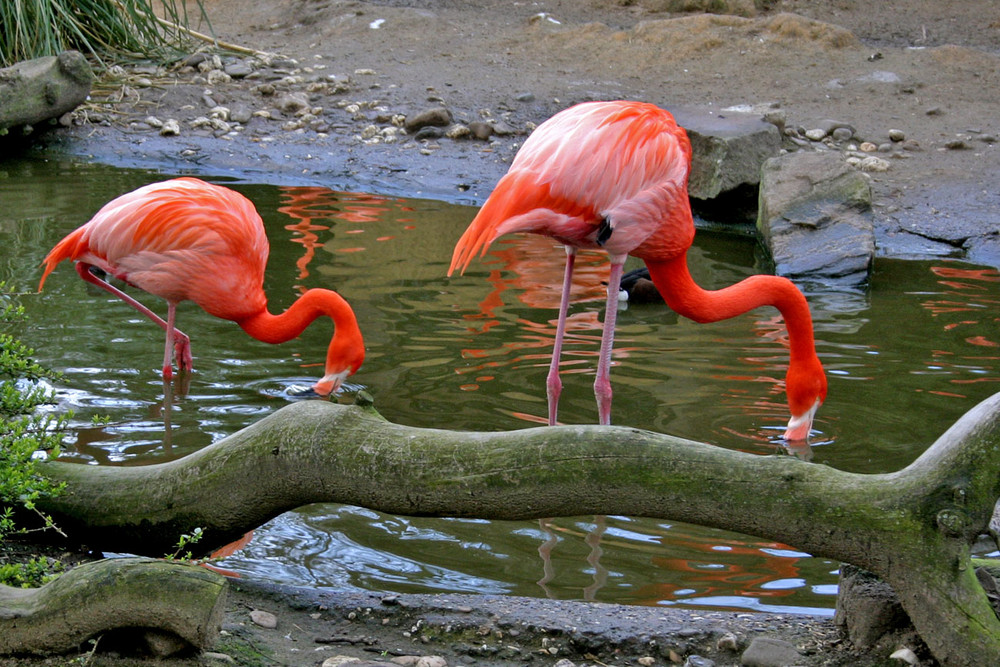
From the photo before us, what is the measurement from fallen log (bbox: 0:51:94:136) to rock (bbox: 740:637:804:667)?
8370 millimetres

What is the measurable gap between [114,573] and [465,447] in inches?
31.0

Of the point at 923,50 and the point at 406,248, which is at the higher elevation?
the point at 923,50

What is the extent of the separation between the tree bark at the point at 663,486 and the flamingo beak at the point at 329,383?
6.29 feet

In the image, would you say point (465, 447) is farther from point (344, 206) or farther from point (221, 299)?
point (344, 206)

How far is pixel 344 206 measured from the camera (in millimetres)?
8500

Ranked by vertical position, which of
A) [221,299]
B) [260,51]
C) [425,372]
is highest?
[260,51]

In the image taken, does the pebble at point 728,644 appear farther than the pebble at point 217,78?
No

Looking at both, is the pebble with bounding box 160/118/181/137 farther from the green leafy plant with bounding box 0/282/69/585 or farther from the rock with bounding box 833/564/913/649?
the rock with bounding box 833/564/913/649

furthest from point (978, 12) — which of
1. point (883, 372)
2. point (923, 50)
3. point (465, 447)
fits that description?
point (465, 447)

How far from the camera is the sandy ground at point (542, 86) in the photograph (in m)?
9.04

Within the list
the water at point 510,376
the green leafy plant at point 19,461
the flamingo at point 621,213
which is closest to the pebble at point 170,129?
the water at point 510,376

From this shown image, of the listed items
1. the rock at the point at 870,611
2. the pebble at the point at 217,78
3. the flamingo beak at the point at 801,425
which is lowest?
the flamingo beak at the point at 801,425

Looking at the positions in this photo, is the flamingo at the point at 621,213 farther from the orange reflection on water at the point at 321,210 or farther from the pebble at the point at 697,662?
the orange reflection on water at the point at 321,210

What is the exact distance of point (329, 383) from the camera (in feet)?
15.5
